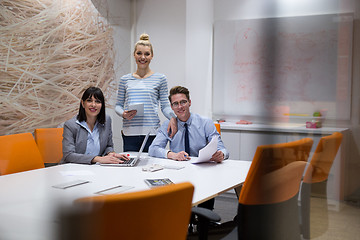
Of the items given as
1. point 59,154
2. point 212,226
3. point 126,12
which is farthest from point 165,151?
point 126,12

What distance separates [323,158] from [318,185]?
4 cm

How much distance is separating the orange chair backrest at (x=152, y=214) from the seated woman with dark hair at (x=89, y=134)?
119cm

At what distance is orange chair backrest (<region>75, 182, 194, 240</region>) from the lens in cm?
57

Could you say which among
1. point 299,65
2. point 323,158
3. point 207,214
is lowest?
point 207,214

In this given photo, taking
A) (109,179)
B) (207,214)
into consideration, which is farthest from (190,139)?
(207,214)

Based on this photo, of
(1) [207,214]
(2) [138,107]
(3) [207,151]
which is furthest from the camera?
(2) [138,107]

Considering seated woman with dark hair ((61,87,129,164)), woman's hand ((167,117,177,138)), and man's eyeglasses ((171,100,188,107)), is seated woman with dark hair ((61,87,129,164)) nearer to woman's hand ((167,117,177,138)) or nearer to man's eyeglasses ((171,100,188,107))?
woman's hand ((167,117,177,138))

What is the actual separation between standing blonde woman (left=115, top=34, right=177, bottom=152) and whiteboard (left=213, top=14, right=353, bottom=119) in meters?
1.88

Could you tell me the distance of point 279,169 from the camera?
0.51 metres

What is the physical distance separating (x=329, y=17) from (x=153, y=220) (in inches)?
19.1

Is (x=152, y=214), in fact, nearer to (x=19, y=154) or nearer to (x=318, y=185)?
(x=318, y=185)

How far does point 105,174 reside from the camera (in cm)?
163

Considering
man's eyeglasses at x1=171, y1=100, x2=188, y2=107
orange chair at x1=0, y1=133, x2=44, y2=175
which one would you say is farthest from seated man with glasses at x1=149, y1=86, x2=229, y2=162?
orange chair at x1=0, y1=133, x2=44, y2=175

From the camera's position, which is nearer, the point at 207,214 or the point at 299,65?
the point at 299,65
